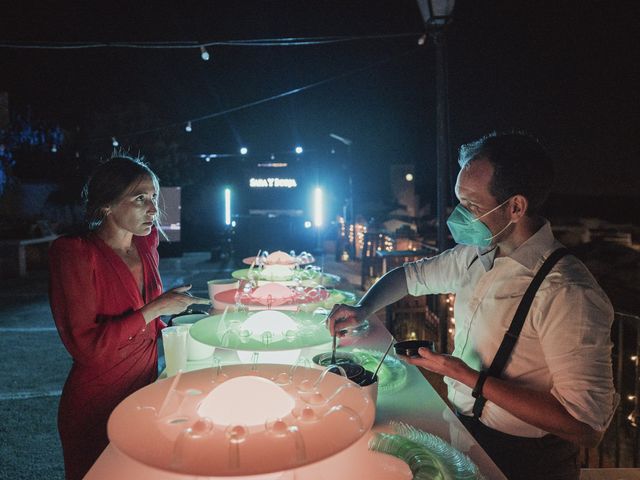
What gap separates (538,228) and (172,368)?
1839 millimetres

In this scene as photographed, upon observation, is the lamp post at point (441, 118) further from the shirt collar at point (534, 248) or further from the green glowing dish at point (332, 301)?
the shirt collar at point (534, 248)

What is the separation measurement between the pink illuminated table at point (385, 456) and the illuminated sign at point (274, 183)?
1855 cm

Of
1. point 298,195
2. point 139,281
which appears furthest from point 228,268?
point 139,281

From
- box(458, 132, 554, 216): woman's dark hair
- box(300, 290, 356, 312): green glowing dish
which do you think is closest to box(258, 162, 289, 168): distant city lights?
box(300, 290, 356, 312): green glowing dish

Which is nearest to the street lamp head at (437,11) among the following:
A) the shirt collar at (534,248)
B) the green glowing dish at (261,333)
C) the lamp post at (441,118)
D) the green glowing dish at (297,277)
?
the lamp post at (441,118)

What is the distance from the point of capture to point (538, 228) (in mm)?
1967

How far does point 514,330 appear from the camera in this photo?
1810 millimetres

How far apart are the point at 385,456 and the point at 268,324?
0.99m

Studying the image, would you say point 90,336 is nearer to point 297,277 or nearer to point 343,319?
point 343,319

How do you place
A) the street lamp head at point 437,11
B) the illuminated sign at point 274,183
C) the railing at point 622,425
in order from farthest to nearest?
the illuminated sign at point 274,183
the street lamp head at point 437,11
the railing at point 622,425

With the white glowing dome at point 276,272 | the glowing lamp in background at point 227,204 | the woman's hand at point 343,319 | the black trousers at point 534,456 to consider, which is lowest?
the black trousers at point 534,456

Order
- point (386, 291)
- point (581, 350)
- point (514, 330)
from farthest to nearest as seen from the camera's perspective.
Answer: point (386, 291) < point (514, 330) < point (581, 350)

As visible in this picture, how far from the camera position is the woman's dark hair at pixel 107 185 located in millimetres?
2377

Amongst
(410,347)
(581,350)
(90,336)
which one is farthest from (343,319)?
(90,336)
